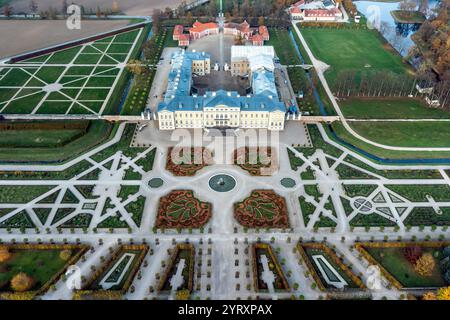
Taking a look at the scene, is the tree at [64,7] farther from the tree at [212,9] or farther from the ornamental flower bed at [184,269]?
the ornamental flower bed at [184,269]

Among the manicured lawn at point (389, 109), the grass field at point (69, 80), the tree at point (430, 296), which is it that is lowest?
the tree at point (430, 296)

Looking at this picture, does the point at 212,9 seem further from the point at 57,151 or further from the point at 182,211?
the point at 182,211

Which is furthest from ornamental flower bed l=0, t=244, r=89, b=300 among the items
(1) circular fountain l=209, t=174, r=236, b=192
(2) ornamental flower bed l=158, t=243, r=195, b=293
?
(1) circular fountain l=209, t=174, r=236, b=192

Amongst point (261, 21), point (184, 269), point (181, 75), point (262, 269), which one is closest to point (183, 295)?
point (184, 269)

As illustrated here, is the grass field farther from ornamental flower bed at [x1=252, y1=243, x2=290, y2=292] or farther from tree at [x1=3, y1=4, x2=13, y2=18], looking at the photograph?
ornamental flower bed at [x1=252, y1=243, x2=290, y2=292]

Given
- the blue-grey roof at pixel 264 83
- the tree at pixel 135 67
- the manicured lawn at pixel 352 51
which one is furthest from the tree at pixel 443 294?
the tree at pixel 135 67

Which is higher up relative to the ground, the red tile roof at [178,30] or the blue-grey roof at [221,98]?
the red tile roof at [178,30]

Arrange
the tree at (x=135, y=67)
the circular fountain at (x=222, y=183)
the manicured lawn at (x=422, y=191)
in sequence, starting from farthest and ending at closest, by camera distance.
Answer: the tree at (x=135, y=67)
the circular fountain at (x=222, y=183)
the manicured lawn at (x=422, y=191)
